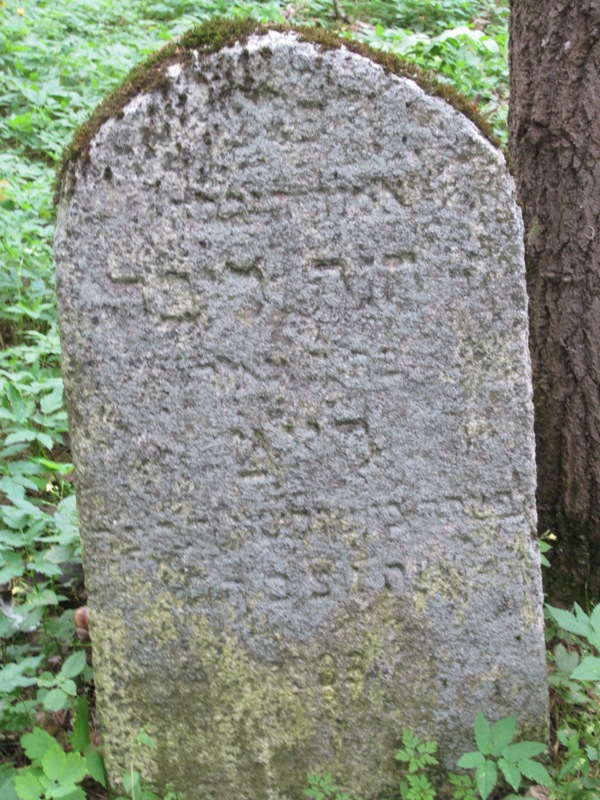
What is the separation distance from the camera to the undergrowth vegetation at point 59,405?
2119 mm

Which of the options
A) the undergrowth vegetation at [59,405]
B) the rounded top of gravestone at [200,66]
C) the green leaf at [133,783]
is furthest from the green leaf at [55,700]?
the rounded top of gravestone at [200,66]

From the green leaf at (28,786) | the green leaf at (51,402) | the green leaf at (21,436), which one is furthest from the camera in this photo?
the green leaf at (51,402)

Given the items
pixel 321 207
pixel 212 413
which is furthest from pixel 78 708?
pixel 321 207

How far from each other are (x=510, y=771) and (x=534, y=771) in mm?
67

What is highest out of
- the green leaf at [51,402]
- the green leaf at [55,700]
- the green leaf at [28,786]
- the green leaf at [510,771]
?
the green leaf at [51,402]

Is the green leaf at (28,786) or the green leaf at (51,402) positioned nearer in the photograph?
the green leaf at (28,786)

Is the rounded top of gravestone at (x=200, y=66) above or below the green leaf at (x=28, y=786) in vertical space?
above

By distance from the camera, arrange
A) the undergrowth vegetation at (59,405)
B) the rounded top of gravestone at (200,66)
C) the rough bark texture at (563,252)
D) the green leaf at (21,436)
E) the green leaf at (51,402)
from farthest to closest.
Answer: the green leaf at (51,402) < the green leaf at (21,436) < the rough bark texture at (563,252) < the undergrowth vegetation at (59,405) < the rounded top of gravestone at (200,66)

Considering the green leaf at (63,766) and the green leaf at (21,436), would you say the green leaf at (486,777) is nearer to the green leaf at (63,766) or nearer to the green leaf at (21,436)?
the green leaf at (63,766)

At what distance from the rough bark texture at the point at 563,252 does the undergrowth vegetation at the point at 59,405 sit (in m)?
0.42

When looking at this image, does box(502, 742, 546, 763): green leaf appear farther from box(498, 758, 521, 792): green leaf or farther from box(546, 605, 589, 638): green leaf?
box(546, 605, 589, 638): green leaf

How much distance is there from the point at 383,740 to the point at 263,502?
760mm

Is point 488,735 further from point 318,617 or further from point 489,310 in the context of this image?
point 489,310

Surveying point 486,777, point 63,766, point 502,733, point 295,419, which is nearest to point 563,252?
point 295,419
